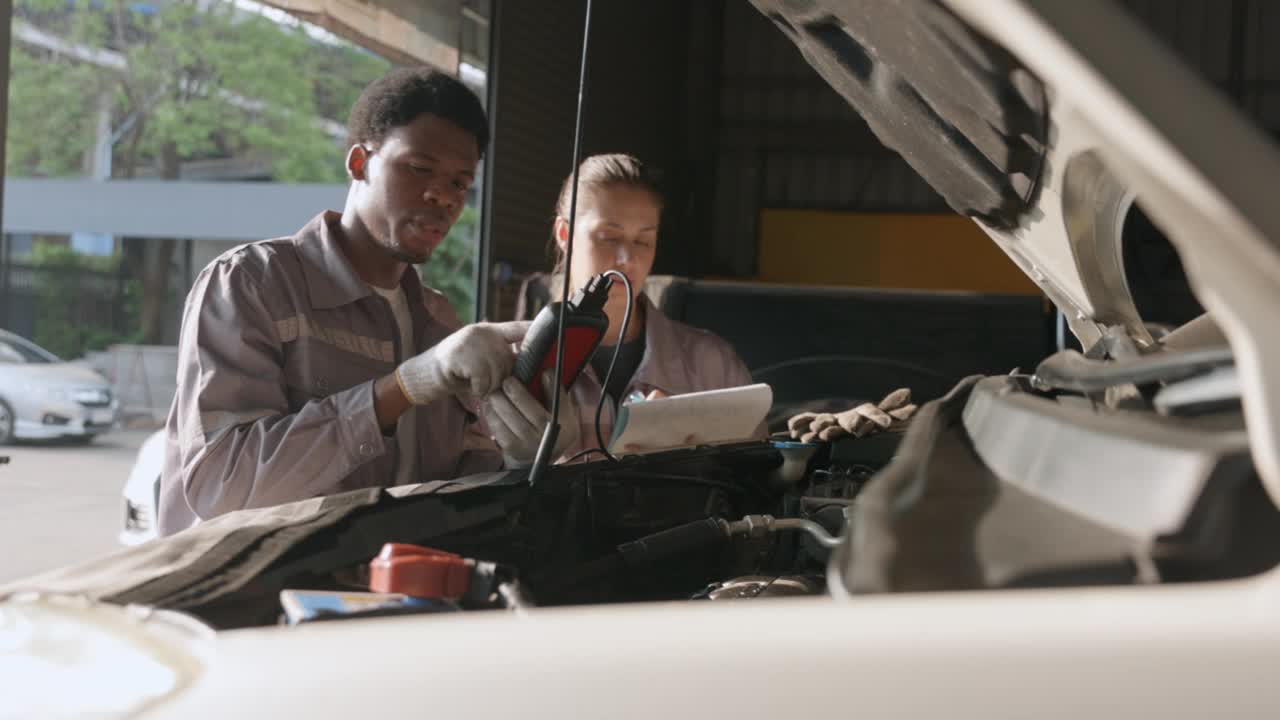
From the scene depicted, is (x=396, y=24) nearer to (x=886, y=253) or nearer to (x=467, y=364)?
(x=886, y=253)

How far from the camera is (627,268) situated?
9.17ft

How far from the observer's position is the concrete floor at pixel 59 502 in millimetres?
6906

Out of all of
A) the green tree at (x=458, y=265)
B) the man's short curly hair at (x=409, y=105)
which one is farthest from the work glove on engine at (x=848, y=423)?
the green tree at (x=458, y=265)

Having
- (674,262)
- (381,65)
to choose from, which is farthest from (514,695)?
(674,262)

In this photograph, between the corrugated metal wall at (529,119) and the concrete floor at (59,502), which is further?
the corrugated metal wall at (529,119)

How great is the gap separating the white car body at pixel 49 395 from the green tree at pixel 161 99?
2730 millimetres

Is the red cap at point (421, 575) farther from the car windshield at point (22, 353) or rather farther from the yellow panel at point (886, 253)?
the yellow panel at point (886, 253)

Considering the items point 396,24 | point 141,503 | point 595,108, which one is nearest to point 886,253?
point 595,108

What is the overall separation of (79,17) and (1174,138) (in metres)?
14.3

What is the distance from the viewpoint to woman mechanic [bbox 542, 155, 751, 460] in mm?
2781

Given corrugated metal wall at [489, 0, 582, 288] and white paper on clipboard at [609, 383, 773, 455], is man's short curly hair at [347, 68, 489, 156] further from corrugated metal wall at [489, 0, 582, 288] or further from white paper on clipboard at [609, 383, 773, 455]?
corrugated metal wall at [489, 0, 582, 288]

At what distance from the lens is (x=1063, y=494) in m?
0.83

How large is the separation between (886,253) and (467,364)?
10.8 metres

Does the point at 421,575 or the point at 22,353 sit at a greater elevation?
the point at 421,575
